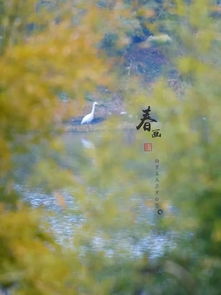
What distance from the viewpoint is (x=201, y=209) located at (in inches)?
148

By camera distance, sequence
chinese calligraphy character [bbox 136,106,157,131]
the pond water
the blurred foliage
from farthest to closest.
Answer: chinese calligraphy character [bbox 136,106,157,131] < the pond water < the blurred foliage

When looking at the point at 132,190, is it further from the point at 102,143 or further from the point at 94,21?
the point at 94,21

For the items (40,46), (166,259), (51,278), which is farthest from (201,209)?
(40,46)

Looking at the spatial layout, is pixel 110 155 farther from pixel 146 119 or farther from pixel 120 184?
pixel 146 119

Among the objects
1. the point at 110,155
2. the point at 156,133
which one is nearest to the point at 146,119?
the point at 156,133

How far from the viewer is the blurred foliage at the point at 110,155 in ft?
10.8

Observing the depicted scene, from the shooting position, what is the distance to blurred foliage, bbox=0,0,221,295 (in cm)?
328

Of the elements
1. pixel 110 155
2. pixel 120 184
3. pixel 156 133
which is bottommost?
pixel 120 184

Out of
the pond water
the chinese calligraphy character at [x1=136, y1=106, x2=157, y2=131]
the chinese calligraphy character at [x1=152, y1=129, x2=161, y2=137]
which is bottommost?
the pond water

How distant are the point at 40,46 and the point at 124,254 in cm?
135

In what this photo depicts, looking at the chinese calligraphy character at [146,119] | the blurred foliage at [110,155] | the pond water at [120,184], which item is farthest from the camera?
the chinese calligraphy character at [146,119]

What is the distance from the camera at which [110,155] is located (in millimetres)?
3975

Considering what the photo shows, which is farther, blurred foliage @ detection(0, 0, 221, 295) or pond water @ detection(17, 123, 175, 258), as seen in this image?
pond water @ detection(17, 123, 175, 258)

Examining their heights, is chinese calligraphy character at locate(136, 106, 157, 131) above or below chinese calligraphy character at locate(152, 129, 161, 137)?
above
